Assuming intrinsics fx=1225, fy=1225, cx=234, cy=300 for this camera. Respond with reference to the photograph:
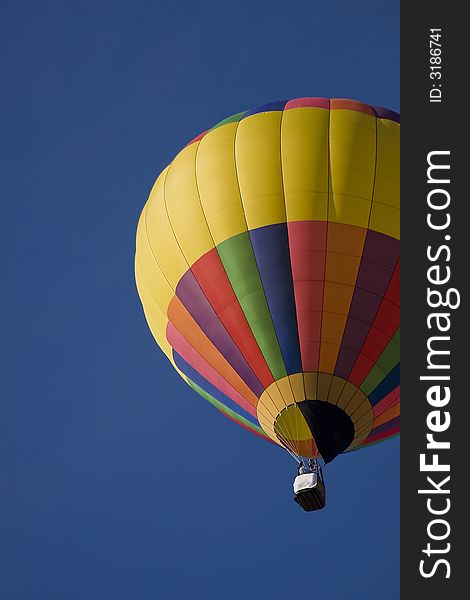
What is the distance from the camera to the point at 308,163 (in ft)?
50.1

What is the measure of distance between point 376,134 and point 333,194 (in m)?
1.09

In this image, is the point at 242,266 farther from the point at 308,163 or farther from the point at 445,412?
the point at 445,412

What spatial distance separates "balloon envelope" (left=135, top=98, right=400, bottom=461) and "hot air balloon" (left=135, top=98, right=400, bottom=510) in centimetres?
2

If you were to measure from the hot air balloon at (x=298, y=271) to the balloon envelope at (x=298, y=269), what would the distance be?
15mm

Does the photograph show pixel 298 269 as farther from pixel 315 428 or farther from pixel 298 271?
pixel 315 428

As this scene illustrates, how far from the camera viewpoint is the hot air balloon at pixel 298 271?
14.9m

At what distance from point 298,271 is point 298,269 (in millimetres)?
26

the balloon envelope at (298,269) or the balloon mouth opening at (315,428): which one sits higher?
the balloon envelope at (298,269)

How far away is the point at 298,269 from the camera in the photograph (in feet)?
49.2

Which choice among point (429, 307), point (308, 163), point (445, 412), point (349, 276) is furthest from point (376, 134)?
point (445, 412)

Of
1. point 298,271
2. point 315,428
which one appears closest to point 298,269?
point 298,271

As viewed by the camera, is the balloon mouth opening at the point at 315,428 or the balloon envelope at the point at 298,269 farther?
the balloon envelope at the point at 298,269

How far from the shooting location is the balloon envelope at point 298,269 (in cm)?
1487

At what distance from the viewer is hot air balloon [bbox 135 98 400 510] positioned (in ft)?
48.8
